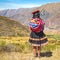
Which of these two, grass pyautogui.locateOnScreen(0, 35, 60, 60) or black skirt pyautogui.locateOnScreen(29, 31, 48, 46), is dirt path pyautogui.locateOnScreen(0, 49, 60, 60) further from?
black skirt pyautogui.locateOnScreen(29, 31, 48, 46)

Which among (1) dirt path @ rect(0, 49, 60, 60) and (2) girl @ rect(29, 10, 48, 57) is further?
(2) girl @ rect(29, 10, 48, 57)

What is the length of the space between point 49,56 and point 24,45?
8.78 feet

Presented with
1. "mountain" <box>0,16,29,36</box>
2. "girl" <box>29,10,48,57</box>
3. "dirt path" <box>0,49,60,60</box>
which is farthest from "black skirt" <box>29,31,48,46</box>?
"mountain" <box>0,16,29,36</box>

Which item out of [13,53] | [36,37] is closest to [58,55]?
[36,37]

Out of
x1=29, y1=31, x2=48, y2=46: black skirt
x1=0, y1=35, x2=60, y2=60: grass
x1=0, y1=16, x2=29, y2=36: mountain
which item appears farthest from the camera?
x1=0, y1=16, x2=29, y2=36: mountain

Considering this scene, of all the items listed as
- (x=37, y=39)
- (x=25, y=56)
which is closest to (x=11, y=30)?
(x=25, y=56)

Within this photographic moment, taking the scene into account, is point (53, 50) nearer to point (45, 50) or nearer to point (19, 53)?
point (45, 50)

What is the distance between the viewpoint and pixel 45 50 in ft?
53.6

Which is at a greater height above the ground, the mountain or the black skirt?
the black skirt

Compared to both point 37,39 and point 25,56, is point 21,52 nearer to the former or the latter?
point 25,56

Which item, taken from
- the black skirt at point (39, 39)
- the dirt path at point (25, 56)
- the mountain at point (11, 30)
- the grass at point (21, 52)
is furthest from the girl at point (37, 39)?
the mountain at point (11, 30)

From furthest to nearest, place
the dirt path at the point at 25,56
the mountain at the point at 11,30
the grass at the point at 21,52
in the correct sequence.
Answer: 1. the mountain at the point at 11,30
2. the grass at the point at 21,52
3. the dirt path at the point at 25,56

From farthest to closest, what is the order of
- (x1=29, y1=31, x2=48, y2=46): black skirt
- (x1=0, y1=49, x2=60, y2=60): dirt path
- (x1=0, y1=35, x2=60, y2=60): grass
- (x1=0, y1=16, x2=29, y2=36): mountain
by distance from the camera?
(x1=0, y1=16, x2=29, y2=36): mountain
(x1=29, y1=31, x2=48, y2=46): black skirt
(x1=0, y1=35, x2=60, y2=60): grass
(x1=0, y1=49, x2=60, y2=60): dirt path

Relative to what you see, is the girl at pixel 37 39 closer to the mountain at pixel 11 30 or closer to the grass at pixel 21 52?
the grass at pixel 21 52
